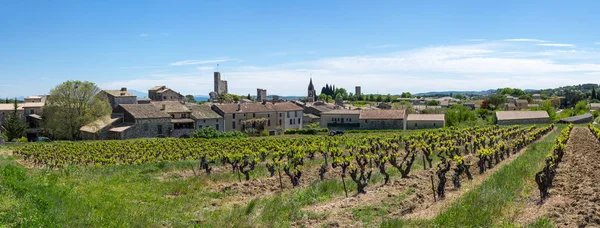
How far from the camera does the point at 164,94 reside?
381 feet

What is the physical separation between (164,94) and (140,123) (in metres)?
51.2

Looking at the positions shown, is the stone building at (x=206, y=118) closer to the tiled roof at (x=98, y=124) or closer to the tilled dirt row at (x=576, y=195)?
the tiled roof at (x=98, y=124)

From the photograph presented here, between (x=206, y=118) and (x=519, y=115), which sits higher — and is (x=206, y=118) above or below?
above

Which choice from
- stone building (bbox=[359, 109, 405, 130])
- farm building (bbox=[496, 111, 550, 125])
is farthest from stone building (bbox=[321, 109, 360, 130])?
farm building (bbox=[496, 111, 550, 125])

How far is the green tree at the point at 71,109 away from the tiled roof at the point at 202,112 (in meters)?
13.3

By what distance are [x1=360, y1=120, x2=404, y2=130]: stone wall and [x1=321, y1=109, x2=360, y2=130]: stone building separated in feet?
5.89

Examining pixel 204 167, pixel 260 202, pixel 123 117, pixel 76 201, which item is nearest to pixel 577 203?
pixel 260 202

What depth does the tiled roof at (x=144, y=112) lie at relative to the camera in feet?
221

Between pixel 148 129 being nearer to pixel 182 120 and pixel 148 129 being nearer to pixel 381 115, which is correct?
pixel 182 120

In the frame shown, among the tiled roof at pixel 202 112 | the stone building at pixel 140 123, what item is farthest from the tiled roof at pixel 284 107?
the stone building at pixel 140 123

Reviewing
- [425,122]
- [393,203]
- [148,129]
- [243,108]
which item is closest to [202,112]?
[243,108]

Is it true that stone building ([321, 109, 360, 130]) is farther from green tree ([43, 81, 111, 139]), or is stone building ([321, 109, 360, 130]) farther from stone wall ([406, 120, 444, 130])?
green tree ([43, 81, 111, 139])

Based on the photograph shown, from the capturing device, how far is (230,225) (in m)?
15.3

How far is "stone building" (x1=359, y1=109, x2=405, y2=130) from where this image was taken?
269 ft
